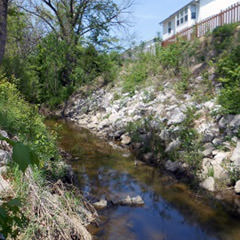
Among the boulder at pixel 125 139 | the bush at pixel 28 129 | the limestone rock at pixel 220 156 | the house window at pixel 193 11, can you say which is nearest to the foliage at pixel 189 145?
the limestone rock at pixel 220 156

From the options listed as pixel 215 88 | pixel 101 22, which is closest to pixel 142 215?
pixel 215 88

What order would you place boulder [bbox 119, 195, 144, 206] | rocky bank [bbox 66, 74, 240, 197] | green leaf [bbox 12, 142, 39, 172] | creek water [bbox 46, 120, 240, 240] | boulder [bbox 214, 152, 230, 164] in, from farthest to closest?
boulder [bbox 214, 152, 230, 164] < rocky bank [bbox 66, 74, 240, 197] < boulder [bbox 119, 195, 144, 206] < creek water [bbox 46, 120, 240, 240] < green leaf [bbox 12, 142, 39, 172]

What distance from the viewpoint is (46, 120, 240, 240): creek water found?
5059 mm

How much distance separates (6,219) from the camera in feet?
4.45

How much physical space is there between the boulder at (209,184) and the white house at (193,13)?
17.8 meters

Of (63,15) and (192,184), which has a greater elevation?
(63,15)

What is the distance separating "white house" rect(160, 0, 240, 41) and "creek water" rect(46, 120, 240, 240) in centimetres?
1758

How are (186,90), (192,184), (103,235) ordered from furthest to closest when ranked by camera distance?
(186,90)
(192,184)
(103,235)

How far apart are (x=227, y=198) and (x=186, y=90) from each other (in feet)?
20.2

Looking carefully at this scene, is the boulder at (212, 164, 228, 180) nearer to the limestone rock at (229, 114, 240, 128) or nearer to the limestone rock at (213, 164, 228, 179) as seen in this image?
the limestone rock at (213, 164, 228, 179)

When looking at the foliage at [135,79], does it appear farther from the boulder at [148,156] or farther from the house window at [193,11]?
the house window at [193,11]

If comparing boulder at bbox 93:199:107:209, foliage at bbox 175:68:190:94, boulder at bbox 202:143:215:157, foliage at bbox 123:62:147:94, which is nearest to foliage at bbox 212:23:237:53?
foliage at bbox 175:68:190:94

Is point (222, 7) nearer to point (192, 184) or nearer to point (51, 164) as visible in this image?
point (192, 184)

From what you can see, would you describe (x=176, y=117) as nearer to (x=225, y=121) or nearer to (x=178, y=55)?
(x=225, y=121)
